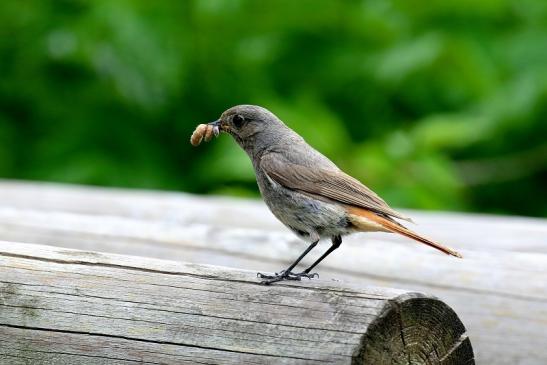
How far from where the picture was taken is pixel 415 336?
303cm

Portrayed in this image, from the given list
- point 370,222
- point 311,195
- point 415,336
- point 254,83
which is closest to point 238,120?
point 311,195

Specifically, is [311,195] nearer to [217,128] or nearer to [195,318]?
[217,128]

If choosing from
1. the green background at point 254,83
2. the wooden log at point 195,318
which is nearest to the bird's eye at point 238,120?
the wooden log at point 195,318

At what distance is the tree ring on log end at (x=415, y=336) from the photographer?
292cm

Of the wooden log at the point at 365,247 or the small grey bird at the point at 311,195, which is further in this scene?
the wooden log at the point at 365,247

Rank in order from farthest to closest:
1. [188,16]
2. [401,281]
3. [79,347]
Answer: [188,16]
[401,281]
[79,347]

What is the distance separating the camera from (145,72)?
7.61 metres

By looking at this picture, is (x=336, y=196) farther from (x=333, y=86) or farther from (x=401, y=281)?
(x=333, y=86)

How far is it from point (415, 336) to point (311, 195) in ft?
4.61

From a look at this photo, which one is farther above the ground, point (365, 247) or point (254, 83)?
point (254, 83)

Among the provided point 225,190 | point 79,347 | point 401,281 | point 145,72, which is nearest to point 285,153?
point 401,281

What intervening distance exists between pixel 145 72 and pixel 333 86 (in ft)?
5.04

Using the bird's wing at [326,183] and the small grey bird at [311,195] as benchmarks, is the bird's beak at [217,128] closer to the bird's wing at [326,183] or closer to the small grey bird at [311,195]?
the small grey bird at [311,195]

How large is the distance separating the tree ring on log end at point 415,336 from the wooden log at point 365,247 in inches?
47.1
